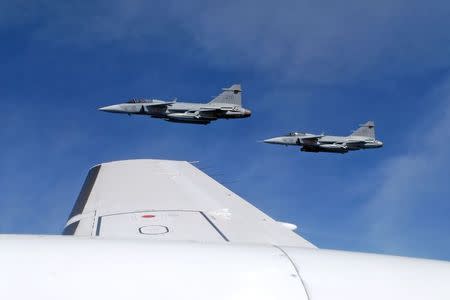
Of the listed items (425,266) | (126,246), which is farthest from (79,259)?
(425,266)

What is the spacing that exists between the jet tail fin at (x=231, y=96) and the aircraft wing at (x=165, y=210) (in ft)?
228

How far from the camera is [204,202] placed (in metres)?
6.33

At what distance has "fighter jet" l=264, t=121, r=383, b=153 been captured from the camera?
83.6m

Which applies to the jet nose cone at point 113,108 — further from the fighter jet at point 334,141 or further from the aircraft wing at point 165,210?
the aircraft wing at point 165,210

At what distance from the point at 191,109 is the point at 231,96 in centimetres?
974

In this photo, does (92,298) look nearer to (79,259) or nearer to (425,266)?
(79,259)

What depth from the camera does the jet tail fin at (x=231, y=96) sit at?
77.3 metres

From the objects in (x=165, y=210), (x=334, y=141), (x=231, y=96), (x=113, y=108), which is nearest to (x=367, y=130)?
(x=334, y=141)

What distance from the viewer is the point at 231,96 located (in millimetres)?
78500

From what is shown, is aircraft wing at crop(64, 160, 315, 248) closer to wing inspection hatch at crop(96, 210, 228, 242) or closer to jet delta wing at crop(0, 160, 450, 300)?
wing inspection hatch at crop(96, 210, 228, 242)

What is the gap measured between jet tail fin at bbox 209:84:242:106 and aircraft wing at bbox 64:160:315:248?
6954 centimetres

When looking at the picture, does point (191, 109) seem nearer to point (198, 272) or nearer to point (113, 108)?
point (113, 108)

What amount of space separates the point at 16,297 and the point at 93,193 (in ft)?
16.1

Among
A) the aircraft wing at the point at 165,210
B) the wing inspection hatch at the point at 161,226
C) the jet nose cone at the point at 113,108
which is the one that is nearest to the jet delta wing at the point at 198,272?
the aircraft wing at the point at 165,210
